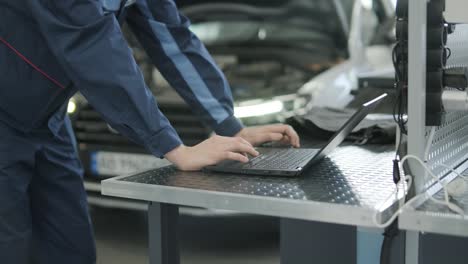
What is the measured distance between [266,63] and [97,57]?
3079 mm

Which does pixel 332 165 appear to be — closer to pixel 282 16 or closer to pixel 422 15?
pixel 422 15

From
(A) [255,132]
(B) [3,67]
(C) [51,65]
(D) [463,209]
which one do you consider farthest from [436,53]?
(B) [3,67]

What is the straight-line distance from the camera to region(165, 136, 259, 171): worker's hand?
1.73 metres

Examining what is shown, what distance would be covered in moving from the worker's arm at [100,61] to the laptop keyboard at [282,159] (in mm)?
97

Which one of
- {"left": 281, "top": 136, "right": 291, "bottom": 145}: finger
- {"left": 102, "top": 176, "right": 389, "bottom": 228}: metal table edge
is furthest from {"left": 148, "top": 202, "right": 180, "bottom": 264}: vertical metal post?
{"left": 281, "top": 136, "right": 291, "bottom": 145}: finger

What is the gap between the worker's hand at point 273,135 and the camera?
2088 millimetres

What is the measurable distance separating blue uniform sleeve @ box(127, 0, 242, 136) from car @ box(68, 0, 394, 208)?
1324mm

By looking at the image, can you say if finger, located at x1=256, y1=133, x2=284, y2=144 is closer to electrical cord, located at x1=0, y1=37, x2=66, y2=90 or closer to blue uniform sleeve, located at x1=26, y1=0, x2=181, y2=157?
blue uniform sleeve, located at x1=26, y1=0, x2=181, y2=157

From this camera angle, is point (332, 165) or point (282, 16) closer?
point (332, 165)

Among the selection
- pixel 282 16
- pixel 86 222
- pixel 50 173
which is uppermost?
pixel 282 16

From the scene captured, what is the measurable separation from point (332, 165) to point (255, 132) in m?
0.36

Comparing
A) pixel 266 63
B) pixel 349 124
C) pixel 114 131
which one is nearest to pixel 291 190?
pixel 349 124

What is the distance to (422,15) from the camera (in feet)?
4.40

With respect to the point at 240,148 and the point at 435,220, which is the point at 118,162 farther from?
the point at 435,220
